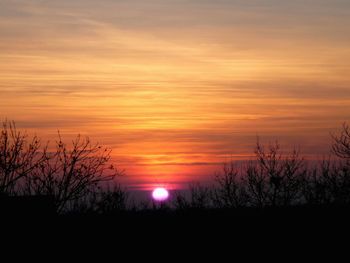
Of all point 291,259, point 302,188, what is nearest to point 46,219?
point 291,259

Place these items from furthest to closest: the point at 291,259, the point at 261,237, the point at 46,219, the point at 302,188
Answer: the point at 302,188, the point at 46,219, the point at 261,237, the point at 291,259

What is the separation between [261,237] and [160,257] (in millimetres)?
4369

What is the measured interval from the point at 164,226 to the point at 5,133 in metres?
14.2

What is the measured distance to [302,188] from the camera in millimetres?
54250

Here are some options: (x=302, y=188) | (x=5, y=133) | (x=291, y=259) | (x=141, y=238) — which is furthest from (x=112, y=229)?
(x=302, y=188)

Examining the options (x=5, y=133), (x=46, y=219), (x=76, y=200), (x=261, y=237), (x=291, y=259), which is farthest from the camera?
(x=76, y=200)

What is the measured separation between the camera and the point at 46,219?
27.8 metres

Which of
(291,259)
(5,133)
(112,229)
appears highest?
(5,133)

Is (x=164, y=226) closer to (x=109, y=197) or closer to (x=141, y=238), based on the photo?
(x=141, y=238)

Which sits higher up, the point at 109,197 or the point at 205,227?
the point at 109,197

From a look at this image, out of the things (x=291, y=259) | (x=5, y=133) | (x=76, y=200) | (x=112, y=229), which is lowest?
(x=291, y=259)

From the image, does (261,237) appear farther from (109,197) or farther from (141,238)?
(109,197)

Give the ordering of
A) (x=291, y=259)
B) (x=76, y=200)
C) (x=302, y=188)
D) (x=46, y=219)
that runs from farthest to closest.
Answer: (x=302, y=188) < (x=76, y=200) < (x=46, y=219) < (x=291, y=259)

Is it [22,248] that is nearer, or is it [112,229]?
[22,248]
